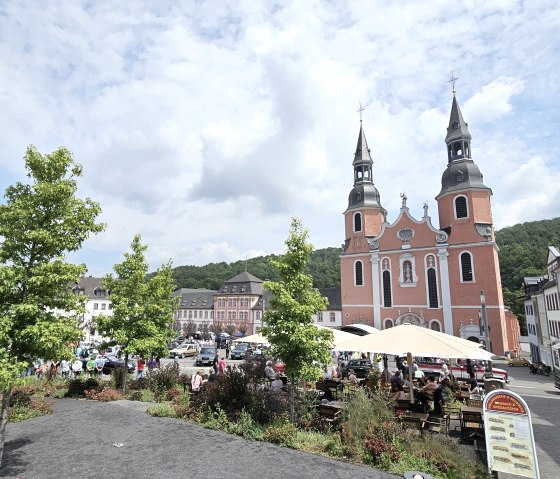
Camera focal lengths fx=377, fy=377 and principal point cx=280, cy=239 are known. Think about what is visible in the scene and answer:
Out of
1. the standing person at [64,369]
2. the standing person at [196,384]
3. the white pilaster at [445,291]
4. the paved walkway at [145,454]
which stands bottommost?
the paved walkway at [145,454]

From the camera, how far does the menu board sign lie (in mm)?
6762

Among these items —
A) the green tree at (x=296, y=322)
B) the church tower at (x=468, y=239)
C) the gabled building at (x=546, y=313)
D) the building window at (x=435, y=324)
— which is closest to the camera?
the green tree at (x=296, y=322)

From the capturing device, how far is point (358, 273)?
44.5m

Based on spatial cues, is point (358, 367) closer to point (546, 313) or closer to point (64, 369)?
point (64, 369)

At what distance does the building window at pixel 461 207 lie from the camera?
39.3m

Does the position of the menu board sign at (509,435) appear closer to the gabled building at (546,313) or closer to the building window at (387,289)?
the gabled building at (546,313)

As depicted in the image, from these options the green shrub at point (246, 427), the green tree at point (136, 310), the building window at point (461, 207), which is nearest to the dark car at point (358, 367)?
the green tree at point (136, 310)

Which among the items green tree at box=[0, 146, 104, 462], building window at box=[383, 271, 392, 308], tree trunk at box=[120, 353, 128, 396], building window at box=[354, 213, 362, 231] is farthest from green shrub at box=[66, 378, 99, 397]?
building window at box=[354, 213, 362, 231]

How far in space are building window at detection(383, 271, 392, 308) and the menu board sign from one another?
3524cm

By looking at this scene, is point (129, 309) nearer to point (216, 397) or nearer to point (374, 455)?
point (216, 397)

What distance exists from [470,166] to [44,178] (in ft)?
136

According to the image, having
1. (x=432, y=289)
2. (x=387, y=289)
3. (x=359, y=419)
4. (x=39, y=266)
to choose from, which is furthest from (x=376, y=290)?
(x=39, y=266)

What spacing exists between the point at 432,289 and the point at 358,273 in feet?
27.7

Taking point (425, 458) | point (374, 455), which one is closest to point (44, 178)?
point (374, 455)
